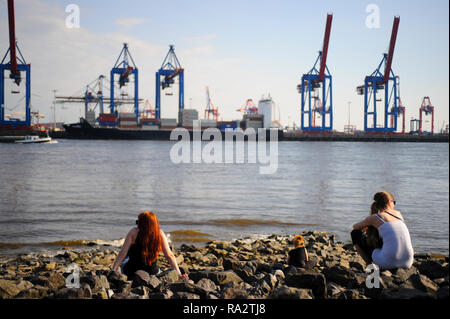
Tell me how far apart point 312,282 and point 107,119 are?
8025 cm

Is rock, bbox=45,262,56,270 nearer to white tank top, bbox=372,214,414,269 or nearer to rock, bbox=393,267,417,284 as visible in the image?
white tank top, bbox=372,214,414,269

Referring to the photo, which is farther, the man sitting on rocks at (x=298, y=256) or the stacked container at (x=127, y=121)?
the stacked container at (x=127, y=121)

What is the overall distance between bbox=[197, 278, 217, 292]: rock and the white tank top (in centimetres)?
169

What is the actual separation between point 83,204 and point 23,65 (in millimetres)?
51333

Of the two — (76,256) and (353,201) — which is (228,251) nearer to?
(76,256)

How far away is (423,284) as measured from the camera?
3.42m

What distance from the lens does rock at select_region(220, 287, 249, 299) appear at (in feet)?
11.3

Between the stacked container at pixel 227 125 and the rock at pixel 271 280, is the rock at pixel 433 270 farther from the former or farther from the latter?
the stacked container at pixel 227 125

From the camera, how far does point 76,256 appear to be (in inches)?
269

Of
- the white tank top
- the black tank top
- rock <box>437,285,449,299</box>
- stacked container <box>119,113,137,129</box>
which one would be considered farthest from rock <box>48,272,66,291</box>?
stacked container <box>119,113,137,129</box>

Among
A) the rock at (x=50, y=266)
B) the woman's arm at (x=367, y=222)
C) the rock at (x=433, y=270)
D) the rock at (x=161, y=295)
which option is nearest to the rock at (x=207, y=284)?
the rock at (x=161, y=295)

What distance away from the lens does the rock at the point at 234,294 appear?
3456mm

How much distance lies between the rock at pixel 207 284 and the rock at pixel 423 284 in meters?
1.76
